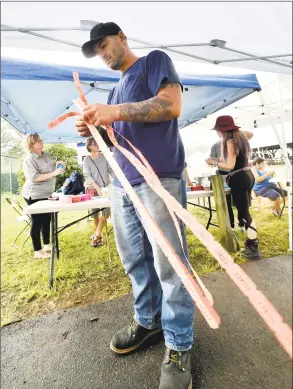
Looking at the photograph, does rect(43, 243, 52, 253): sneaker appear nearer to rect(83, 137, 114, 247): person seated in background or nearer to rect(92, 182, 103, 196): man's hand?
rect(83, 137, 114, 247): person seated in background

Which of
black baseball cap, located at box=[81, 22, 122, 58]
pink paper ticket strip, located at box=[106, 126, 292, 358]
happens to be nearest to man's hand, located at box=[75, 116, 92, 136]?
black baseball cap, located at box=[81, 22, 122, 58]

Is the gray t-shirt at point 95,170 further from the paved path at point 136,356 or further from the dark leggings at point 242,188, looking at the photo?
the paved path at point 136,356

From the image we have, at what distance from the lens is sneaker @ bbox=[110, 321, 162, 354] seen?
107 cm

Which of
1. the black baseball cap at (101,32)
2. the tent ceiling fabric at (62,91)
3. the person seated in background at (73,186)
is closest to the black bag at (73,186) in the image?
the person seated in background at (73,186)

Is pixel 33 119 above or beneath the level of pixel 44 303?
above

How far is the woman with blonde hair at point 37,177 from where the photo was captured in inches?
99.5

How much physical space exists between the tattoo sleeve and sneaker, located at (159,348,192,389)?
3.00 ft

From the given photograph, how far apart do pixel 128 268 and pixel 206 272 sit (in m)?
0.77

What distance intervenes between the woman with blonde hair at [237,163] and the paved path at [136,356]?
45.4 inches

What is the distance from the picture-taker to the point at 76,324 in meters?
1.36

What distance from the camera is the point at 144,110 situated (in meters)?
0.67

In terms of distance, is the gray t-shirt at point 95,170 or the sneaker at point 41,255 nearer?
the sneaker at point 41,255

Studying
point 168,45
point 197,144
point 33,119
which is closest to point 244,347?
point 168,45

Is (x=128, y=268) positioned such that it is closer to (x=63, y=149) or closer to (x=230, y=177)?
(x=230, y=177)
